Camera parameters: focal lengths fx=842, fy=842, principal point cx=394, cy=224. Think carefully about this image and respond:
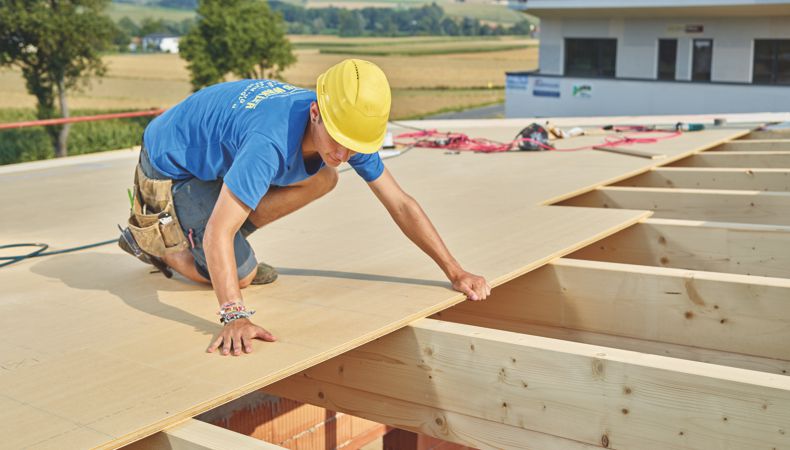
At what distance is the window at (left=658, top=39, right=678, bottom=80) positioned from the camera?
23750 mm

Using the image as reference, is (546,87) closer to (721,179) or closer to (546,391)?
(721,179)

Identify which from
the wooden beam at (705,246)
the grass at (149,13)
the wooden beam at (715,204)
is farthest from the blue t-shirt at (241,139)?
the grass at (149,13)

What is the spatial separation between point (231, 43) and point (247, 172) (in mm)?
41307

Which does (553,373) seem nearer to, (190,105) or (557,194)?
(190,105)

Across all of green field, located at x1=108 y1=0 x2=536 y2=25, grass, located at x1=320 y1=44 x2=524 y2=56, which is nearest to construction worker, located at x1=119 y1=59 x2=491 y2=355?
grass, located at x1=320 y1=44 x2=524 y2=56

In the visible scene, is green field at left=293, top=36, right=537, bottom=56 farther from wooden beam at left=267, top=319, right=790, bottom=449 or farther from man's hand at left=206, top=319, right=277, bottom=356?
man's hand at left=206, top=319, right=277, bottom=356

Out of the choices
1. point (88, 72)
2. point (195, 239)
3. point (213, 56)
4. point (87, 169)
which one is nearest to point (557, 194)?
point (195, 239)

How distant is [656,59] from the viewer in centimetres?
2411

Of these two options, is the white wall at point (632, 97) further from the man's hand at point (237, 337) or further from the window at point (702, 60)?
the man's hand at point (237, 337)

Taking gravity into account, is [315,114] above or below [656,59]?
above

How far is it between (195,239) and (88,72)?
31659mm

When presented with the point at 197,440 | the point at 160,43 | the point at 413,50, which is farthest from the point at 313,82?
the point at 160,43

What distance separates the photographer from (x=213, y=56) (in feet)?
141

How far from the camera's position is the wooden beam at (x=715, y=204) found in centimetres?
514
